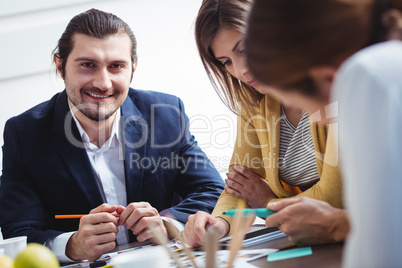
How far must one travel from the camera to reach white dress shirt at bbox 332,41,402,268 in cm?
50

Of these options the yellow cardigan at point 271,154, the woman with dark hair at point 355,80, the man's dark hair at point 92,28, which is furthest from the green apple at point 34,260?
the man's dark hair at point 92,28

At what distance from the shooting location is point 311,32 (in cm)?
58

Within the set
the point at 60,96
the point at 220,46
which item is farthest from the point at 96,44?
the point at 220,46

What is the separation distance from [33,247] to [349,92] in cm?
69

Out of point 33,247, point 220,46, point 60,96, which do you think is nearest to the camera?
point 33,247

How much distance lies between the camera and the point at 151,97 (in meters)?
2.13

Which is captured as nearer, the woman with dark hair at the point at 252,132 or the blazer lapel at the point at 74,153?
the woman with dark hair at the point at 252,132

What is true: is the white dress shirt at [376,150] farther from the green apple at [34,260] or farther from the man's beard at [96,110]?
the man's beard at [96,110]

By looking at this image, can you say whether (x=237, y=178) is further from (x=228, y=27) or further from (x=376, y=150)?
(x=376, y=150)

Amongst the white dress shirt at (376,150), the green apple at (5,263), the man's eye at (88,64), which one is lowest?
the green apple at (5,263)

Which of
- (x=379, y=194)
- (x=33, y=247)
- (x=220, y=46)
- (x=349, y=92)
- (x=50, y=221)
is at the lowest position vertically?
(x=50, y=221)

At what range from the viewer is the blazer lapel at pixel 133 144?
1912mm

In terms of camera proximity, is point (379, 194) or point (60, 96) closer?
point (379, 194)

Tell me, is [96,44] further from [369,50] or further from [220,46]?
[369,50]
